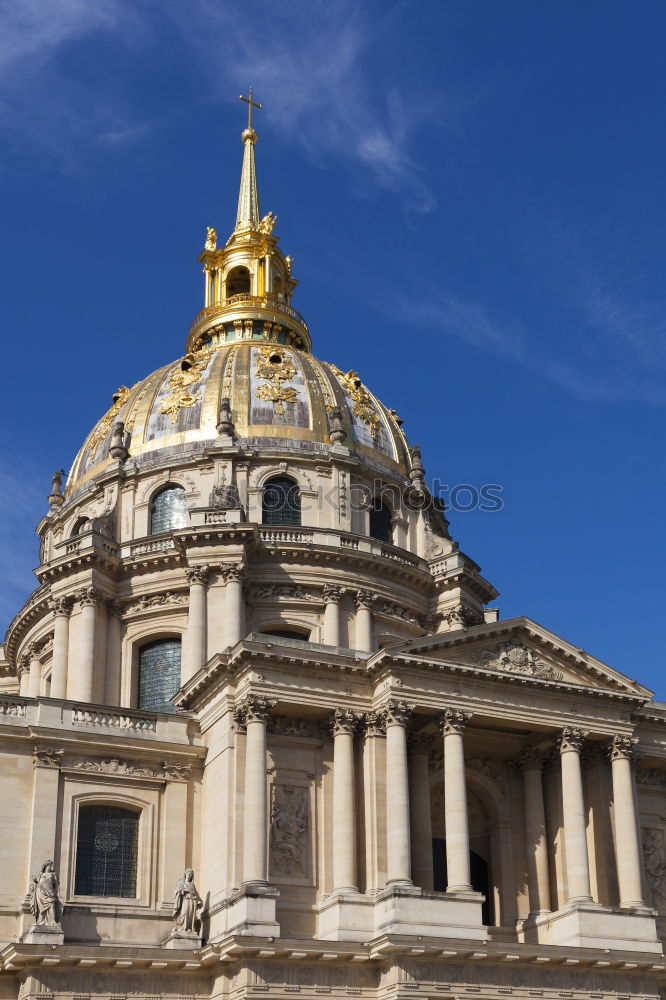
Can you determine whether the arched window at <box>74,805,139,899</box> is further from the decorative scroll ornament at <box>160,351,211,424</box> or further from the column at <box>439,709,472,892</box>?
the decorative scroll ornament at <box>160,351,211,424</box>

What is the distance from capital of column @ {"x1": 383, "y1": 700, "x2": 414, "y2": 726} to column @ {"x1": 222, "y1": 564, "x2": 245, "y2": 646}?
479 inches

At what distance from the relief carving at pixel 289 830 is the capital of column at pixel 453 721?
4538 millimetres

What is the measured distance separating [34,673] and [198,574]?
9564mm

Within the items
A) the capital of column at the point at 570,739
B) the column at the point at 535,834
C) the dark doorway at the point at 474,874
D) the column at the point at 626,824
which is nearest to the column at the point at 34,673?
the dark doorway at the point at 474,874

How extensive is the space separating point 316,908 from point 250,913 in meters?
3.12

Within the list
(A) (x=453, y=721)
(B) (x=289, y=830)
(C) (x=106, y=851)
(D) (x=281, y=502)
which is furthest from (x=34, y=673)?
(A) (x=453, y=721)

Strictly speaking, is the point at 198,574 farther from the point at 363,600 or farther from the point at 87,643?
the point at 363,600

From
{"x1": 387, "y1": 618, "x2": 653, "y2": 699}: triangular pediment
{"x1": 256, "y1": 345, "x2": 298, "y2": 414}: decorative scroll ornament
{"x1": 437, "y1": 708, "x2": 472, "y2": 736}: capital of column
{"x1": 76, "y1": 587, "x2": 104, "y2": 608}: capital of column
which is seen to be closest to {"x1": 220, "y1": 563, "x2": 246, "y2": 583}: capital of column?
{"x1": 76, "y1": 587, "x2": 104, "y2": 608}: capital of column

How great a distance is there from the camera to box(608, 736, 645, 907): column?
1570 inches

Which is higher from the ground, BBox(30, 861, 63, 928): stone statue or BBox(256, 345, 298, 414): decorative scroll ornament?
BBox(256, 345, 298, 414): decorative scroll ornament

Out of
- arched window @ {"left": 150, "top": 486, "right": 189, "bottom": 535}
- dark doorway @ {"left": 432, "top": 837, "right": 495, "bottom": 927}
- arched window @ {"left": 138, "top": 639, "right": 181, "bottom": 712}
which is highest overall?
arched window @ {"left": 150, "top": 486, "right": 189, "bottom": 535}

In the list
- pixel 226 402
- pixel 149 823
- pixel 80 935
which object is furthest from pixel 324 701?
pixel 226 402

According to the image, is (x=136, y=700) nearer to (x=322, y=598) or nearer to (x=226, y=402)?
(x=322, y=598)

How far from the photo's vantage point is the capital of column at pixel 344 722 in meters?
39.2
